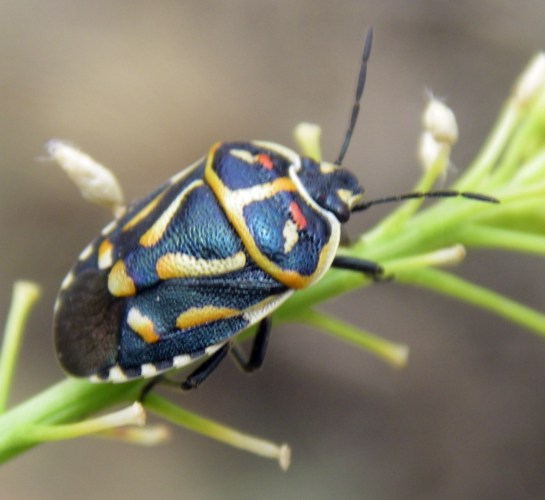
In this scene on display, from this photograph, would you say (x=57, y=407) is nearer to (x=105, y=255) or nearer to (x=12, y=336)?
(x=12, y=336)

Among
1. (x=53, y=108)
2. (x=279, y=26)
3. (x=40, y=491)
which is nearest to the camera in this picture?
(x=40, y=491)

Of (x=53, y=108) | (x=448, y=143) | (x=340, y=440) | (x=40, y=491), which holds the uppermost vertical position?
(x=448, y=143)

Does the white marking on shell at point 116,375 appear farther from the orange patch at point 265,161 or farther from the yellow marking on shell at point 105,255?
the orange patch at point 265,161

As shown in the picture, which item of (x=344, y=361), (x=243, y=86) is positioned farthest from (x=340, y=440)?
(x=243, y=86)

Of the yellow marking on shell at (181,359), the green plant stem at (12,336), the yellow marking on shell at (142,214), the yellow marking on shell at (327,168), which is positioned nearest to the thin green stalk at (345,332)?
the yellow marking on shell at (181,359)

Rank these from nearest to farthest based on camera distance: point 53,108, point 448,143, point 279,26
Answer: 1. point 448,143
2. point 53,108
3. point 279,26

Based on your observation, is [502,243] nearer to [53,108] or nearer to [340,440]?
[340,440]

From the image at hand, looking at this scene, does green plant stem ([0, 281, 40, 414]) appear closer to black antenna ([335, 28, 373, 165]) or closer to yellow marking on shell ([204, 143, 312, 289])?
yellow marking on shell ([204, 143, 312, 289])
